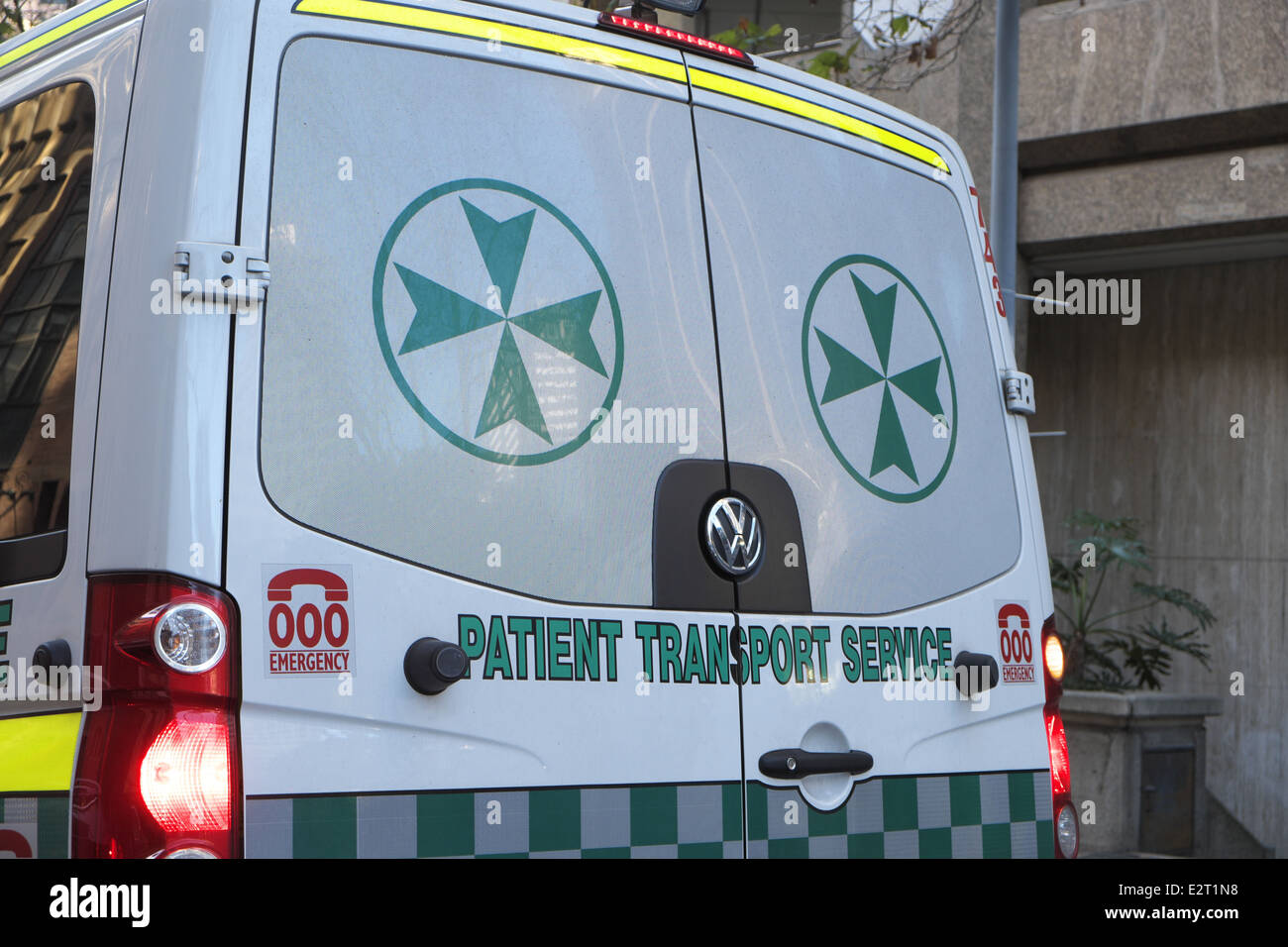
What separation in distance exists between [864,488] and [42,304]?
59.3 inches

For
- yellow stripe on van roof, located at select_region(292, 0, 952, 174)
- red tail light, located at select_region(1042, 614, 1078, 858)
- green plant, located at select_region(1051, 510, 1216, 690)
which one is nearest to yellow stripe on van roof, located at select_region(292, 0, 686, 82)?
yellow stripe on van roof, located at select_region(292, 0, 952, 174)

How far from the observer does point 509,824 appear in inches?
91.9

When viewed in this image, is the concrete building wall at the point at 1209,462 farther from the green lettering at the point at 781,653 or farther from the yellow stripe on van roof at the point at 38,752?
the yellow stripe on van roof at the point at 38,752

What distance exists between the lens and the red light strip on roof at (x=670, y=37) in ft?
9.04

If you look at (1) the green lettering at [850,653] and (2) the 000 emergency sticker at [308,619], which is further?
(1) the green lettering at [850,653]

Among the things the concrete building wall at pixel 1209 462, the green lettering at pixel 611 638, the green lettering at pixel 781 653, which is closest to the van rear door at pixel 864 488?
the green lettering at pixel 781 653

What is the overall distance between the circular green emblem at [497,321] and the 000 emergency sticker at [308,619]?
30 cm

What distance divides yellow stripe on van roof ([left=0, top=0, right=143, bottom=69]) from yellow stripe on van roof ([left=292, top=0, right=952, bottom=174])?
367 mm

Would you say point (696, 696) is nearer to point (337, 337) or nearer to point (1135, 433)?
point (337, 337)

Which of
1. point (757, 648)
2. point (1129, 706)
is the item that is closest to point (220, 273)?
point (757, 648)

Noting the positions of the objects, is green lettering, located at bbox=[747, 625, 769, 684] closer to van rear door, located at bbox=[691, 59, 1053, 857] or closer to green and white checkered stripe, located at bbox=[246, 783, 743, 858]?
van rear door, located at bbox=[691, 59, 1053, 857]

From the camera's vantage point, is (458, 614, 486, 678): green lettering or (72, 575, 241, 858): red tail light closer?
(72, 575, 241, 858): red tail light

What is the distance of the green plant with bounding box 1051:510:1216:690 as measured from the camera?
873 cm
